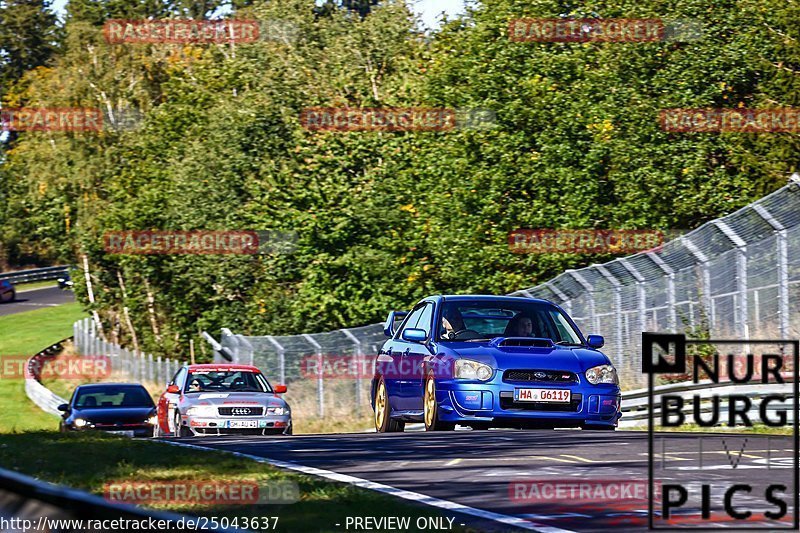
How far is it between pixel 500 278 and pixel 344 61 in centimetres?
2830

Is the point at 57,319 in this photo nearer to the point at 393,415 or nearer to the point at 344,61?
the point at 344,61

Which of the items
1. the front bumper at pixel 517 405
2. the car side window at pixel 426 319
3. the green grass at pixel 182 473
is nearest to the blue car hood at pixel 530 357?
the front bumper at pixel 517 405

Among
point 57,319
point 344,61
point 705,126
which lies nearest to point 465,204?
point 705,126

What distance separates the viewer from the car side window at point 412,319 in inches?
687

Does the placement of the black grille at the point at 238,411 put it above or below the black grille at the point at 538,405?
below

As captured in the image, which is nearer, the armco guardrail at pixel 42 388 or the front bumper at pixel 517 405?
the front bumper at pixel 517 405

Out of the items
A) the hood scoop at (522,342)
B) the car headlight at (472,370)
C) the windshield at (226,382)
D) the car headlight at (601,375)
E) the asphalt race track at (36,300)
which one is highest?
the hood scoop at (522,342)

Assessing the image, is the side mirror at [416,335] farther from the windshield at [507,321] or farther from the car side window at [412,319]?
the car side window at [412,319]

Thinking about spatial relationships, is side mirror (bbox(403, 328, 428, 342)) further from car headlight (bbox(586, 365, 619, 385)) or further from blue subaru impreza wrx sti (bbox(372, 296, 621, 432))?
car headlight (bbox(586, 365, 619, 385))

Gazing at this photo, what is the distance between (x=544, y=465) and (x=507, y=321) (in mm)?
6699

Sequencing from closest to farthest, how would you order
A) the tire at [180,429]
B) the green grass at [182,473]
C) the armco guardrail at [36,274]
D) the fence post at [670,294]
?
1. the green grass at [182,473]
2. the tire at [180,429]
3. the fence post at [670,294]
4. the armco guardrail at [36,274]

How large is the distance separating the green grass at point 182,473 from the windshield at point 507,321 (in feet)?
12.7

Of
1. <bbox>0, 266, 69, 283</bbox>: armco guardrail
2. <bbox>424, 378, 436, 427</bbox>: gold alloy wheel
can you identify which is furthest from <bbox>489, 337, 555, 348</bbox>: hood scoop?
<bbox>0, 266, 69, 283</bbox>: armco guardrail

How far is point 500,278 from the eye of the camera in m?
37.4
